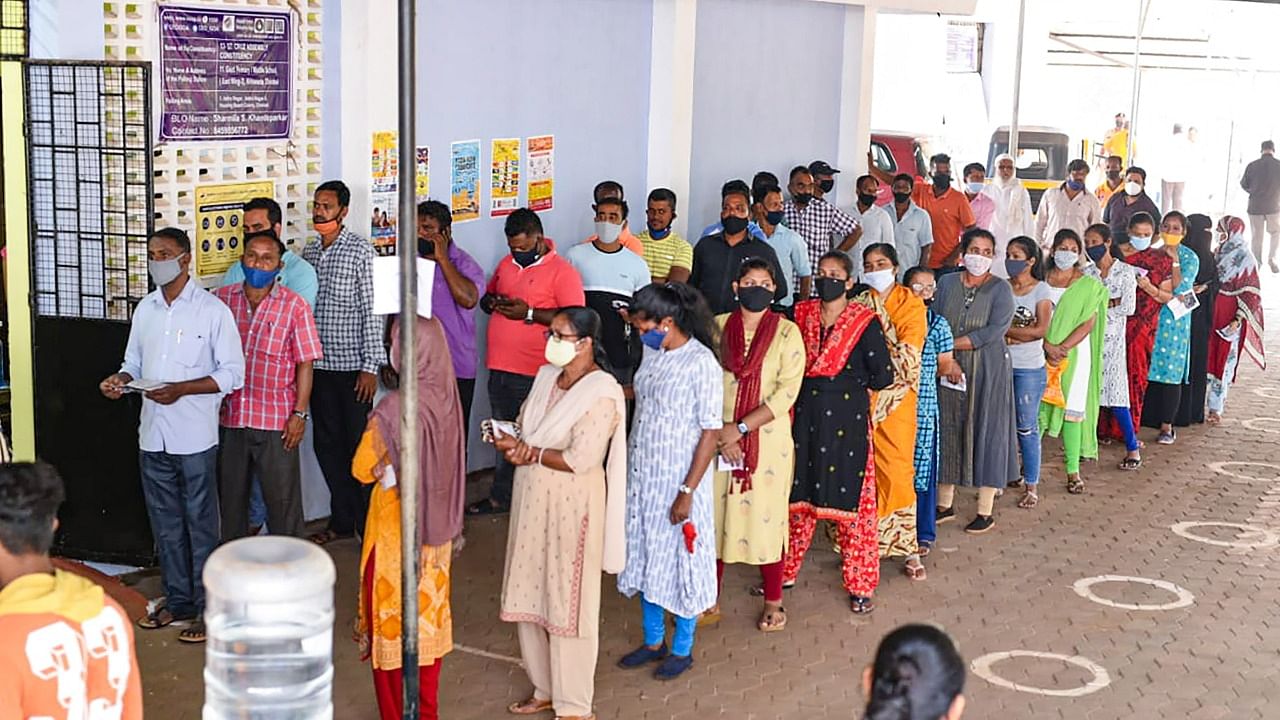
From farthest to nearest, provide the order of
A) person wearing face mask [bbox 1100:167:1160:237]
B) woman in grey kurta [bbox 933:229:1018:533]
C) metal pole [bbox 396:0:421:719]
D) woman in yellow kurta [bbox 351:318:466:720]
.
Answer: person wearing face mask [bbox 1100:167:1160:237] < woman in grey kurta [bbox 933:229:1018:533] < woman in yellow kurta [bbox 351:318:466:720] < metal pole [bbox 396:0:421:719]

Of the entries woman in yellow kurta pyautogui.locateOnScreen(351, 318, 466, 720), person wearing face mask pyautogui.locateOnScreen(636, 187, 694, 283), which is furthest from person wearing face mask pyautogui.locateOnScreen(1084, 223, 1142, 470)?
woman in yellow kurta pyautogui.locateOnScreen(351, 318, 466, 720)

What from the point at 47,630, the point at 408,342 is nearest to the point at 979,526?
the point at 408,342

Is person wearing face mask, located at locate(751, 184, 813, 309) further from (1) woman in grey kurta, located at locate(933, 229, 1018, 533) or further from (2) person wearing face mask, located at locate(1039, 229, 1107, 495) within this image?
(1) woman in grey kurta, located at locate(933, 229, 1018, 533)

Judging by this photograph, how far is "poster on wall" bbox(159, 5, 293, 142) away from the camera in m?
8.07

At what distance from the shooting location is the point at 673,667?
7.18 m

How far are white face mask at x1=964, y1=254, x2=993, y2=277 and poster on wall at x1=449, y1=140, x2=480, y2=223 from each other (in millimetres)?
3159

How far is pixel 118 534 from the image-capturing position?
8.09 m

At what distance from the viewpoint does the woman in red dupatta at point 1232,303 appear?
12.6 m

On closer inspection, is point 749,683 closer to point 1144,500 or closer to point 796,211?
point 1144,500

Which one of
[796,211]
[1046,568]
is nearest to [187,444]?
[1046,568]

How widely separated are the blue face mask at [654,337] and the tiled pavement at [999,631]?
1535 mm

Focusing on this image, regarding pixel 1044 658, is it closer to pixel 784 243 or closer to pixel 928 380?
pixel 928 380

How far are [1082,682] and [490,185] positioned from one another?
16.3 feet

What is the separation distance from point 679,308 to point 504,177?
400cm
